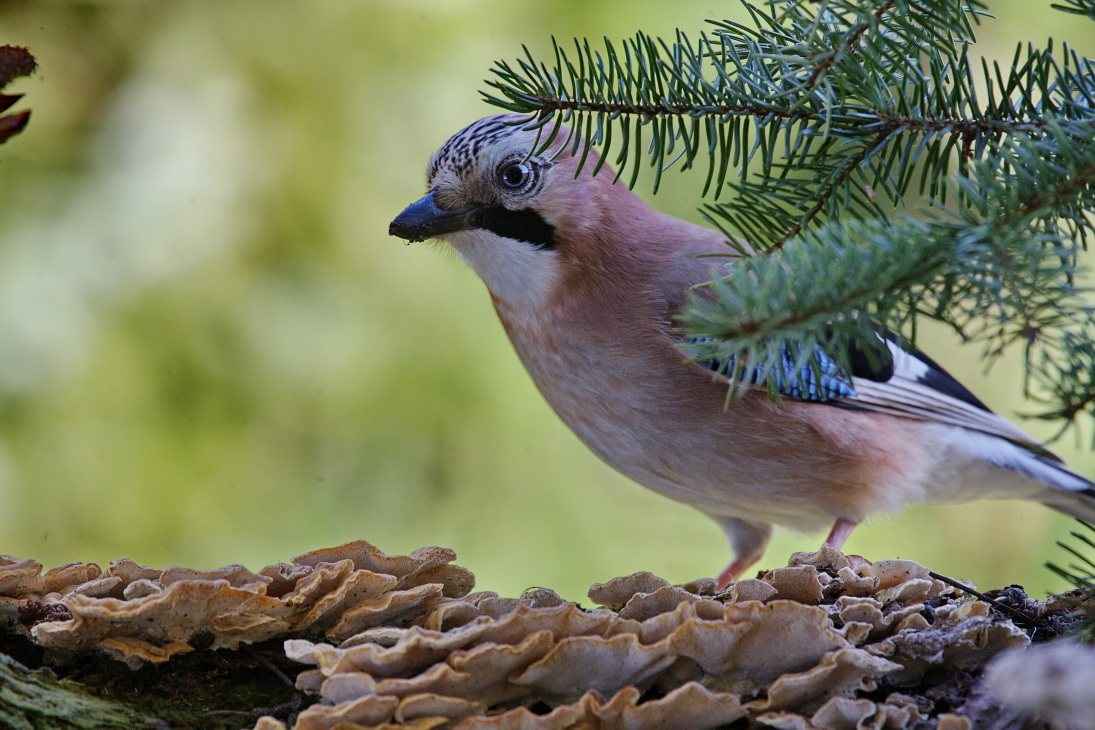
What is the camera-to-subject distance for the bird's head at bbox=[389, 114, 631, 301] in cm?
219

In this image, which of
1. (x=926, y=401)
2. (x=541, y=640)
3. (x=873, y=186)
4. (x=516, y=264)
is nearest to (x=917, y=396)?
(x=926, y=401)

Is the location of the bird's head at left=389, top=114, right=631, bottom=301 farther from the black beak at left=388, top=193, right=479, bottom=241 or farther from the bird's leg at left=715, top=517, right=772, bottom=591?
the bird's leg at left=715, top=517, right=772, bottom=591

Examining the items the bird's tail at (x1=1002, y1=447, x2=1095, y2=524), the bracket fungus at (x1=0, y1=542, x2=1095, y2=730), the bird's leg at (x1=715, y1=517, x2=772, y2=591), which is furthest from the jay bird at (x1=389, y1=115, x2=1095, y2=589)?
the bracket fungus at (x1=0, y1=542, x2=1095, y2=730)

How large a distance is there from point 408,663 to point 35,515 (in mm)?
2429

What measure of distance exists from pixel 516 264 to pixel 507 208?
13 cm

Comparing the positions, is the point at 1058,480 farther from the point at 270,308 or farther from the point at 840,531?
the point at 270,308

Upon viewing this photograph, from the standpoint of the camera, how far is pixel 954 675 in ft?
4.13

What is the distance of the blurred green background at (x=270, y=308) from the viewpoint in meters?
3.13

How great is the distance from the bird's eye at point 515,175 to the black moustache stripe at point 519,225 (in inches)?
2.3

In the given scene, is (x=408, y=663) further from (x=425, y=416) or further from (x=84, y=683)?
(x=425, y=416)

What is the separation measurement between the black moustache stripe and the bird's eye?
60mm

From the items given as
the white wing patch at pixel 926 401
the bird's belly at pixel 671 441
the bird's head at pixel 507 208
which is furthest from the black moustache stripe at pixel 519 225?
the white wing patch at pixel 926 401

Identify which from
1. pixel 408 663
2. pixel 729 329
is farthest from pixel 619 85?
pixel 408 663

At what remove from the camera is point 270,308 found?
3.27 meters
